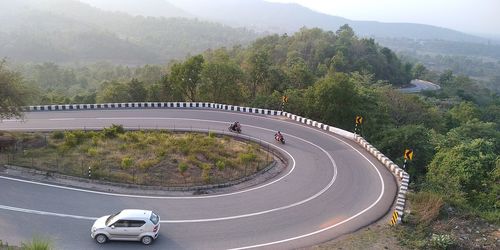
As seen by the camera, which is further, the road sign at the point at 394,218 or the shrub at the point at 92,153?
the shrub at the point at 92,153

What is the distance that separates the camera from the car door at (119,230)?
1698 cm

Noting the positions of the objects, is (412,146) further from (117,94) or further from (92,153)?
(117,94)

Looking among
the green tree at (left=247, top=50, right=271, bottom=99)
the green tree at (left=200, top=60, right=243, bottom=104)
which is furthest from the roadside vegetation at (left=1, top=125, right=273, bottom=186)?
the green tree at (left=247, top=50, right=271, bottom=99)

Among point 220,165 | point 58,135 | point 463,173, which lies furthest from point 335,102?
point 58,135

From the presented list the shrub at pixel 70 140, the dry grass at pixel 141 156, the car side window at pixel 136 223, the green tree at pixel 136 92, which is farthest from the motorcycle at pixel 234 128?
the green tree at pixel 136 92

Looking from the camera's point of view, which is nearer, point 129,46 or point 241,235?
point 241,235

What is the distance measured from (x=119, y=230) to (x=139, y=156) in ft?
33.5

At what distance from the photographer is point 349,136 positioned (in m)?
33.8

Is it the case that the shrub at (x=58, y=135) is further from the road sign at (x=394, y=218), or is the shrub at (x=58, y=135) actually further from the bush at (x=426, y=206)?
the bush at (x=426, y=206)

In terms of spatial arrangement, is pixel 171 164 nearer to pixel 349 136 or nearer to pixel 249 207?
pixel 249 207

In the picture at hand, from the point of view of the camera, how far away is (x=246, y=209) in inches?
829

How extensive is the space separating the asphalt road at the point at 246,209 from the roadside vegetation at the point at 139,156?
6.63 ft

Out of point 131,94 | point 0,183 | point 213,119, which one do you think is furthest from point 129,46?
point 0,183

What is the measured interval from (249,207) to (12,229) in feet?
36.2
